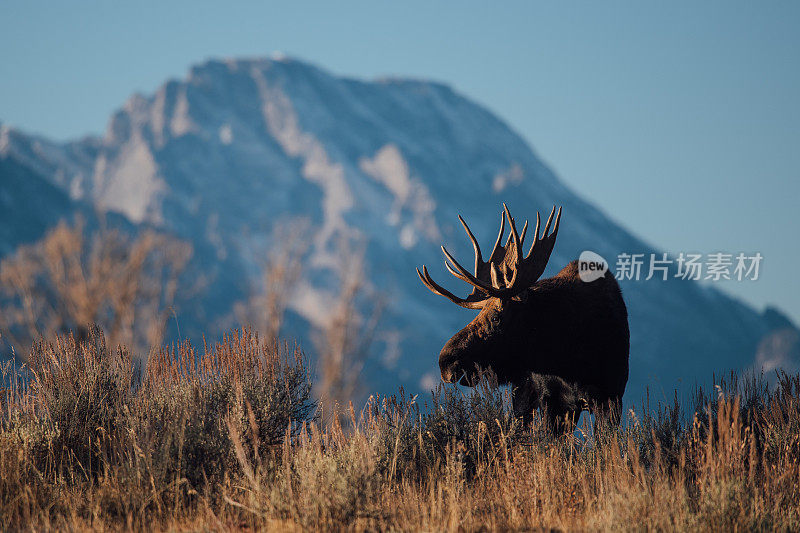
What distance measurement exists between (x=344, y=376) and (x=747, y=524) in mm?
25771

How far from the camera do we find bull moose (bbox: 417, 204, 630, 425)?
269 inches

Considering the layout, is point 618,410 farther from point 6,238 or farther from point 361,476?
point 6,238

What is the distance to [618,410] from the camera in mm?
6895

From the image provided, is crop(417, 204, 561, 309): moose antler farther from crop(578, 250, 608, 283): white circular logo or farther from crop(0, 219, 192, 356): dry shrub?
crop(0, 219, 192, 356): dry shrub

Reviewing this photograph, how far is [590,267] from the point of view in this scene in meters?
7.43

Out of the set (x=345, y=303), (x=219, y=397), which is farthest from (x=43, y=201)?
(x=219, y=397)

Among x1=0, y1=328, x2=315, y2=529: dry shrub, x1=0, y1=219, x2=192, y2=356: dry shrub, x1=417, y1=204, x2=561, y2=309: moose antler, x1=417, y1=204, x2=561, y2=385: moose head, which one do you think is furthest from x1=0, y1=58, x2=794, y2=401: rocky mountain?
x1=0, y1=328, x2=315, y2=529: dry shrub

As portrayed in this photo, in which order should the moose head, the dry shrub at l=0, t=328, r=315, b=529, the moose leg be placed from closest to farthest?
the dry shrub at l=0, t=328, r=315, b=529, the moose leg, the moose head

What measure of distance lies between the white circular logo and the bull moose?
0.62 ft

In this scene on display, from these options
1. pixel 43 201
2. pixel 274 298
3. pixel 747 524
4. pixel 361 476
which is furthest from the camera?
pixel 43 201

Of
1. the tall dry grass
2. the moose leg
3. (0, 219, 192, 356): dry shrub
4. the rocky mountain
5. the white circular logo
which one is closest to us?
the tall dry grass

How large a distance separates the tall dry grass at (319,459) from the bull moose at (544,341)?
32cm

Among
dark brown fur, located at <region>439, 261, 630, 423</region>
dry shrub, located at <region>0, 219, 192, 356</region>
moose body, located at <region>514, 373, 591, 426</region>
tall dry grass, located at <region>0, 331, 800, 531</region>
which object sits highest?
dry shrub, located at <region>0, 219, 192, 356</region>

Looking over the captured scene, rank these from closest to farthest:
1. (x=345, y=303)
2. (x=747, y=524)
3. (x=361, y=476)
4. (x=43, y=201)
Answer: (x=747, y=524) → (x=361, y=476) → (x=345, y=303) → (x=43, y=201)
